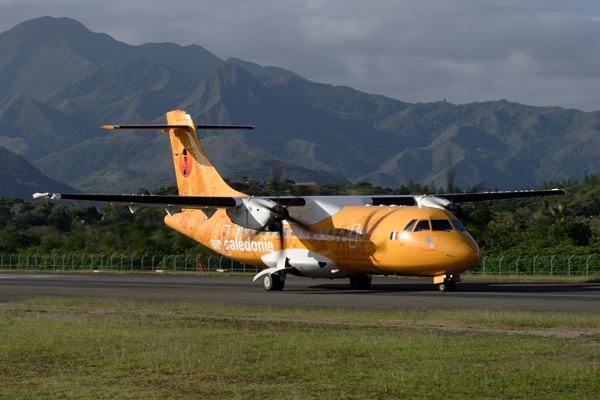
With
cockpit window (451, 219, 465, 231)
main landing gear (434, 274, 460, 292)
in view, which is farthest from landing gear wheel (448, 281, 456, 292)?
cockpit window (451, 219, 465, 231)

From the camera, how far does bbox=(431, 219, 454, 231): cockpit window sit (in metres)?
25.0

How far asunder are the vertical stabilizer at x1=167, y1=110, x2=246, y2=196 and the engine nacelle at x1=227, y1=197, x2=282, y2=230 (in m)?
4.91

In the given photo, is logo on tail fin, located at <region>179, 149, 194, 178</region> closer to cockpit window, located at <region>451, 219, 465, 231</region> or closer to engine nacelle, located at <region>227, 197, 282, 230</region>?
engine nacelle, located at <region>227, 197, 282, 230</region>

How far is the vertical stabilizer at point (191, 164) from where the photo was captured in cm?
3450

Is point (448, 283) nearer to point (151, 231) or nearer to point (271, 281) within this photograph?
point (271, 281)

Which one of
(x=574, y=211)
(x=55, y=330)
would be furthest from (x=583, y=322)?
(x=574, y=211)

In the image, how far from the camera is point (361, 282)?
29719 mm

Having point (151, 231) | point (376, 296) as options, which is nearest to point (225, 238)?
point (151, 231)

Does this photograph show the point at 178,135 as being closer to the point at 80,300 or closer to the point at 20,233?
the point at 80,300

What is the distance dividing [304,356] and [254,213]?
16330mm

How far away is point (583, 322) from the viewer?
16078 millimetres

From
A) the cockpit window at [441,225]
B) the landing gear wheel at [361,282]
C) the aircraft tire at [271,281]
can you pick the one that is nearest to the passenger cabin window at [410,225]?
the cockpit window at [441,225]

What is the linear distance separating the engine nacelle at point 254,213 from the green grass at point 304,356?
908 cm

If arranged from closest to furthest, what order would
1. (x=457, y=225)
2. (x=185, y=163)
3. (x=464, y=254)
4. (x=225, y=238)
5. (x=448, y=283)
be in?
(x=464, y=254) < (x=457, y=225) < (x=448, y=283) < (x=225, y=238) < (x=185, y=163)
